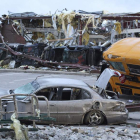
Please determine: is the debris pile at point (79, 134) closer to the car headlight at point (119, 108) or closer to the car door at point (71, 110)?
the car door at point (71, 110)

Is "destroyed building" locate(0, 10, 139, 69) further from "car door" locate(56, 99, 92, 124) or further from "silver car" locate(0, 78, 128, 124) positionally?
"car door" locate(56, 99, 92, 124)

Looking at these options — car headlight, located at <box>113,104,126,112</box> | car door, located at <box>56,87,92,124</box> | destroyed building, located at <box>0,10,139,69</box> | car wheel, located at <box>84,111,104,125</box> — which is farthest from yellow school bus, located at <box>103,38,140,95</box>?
destroyed building, located at <box>0,10,139,69</box>

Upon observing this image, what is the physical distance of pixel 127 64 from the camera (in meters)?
12.2

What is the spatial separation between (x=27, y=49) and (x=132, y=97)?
12.6 metres

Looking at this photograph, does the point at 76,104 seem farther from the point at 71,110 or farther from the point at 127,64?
the point at 127,64

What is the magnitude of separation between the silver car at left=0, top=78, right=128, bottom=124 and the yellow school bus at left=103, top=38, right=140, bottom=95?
3951mm

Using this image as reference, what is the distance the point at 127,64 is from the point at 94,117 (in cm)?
456

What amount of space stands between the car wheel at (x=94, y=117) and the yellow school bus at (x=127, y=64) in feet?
14.0

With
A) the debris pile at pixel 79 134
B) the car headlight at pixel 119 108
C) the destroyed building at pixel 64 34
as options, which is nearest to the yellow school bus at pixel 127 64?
the car headlight at pixel 119 108

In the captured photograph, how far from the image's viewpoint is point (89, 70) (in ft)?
71.7

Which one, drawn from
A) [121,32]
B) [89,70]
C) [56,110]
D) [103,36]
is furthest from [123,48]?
[103,36]

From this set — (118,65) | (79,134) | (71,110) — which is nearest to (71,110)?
(71,110)

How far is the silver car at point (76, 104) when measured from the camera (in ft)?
26.1

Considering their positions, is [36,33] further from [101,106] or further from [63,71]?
[101,106]
